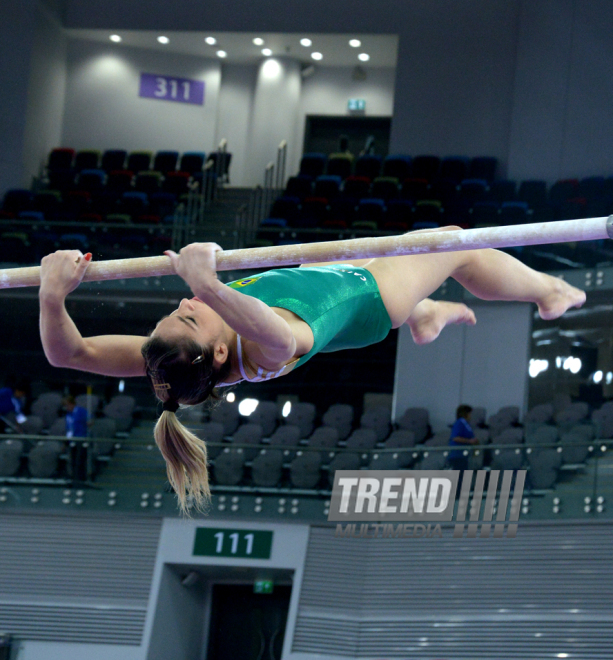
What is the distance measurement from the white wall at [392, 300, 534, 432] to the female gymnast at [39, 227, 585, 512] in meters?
6.59

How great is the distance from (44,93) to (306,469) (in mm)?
9399

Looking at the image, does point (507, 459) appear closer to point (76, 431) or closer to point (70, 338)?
point (76, 431)

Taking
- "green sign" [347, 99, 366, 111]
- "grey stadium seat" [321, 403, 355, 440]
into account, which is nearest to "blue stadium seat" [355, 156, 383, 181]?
"green sign" [347, 99, 366, 111]

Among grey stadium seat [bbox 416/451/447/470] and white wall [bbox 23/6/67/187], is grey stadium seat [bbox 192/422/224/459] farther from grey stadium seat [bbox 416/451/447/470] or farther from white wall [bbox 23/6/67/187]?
white wall [bbox 23/6/67/187]

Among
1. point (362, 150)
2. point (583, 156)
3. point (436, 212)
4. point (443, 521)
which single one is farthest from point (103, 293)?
point (362, 150)

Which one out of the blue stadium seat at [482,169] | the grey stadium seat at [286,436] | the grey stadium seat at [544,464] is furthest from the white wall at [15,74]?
the grey stadium seat at [544,464]

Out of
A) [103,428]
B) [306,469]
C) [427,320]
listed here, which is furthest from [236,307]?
[103,428]

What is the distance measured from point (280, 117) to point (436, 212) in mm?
5429

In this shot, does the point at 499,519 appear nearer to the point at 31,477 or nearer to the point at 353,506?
the point at 353,506

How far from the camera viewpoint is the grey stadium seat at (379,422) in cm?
855

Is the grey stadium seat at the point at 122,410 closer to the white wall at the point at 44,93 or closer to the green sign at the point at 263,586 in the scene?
the green sign at the point at 263,586

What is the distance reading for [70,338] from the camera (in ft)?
7.98

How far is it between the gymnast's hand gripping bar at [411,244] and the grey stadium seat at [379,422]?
20.4 ft

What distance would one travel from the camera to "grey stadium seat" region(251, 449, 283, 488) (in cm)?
766
